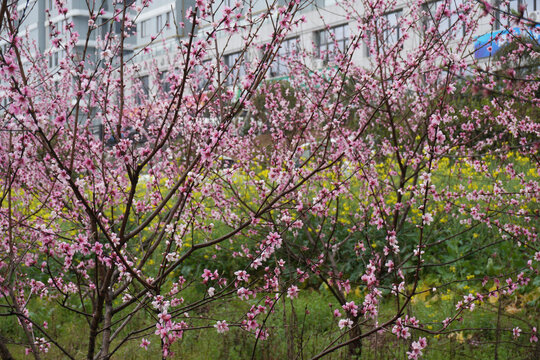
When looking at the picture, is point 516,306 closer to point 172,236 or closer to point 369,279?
point 369,279

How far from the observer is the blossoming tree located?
2.76m

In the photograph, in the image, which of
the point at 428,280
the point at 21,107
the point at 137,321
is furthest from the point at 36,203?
the point at 21,107

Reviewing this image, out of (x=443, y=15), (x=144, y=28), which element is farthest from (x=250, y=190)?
(x=144, y=28)

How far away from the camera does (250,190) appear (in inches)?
330

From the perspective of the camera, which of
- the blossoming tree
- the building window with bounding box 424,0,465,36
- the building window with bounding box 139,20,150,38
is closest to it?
the blossoming tree

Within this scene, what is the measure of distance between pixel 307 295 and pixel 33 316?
113 inches

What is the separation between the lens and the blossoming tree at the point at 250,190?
108 inches

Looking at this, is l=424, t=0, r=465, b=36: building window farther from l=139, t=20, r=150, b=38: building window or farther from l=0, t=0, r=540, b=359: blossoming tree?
l=139, t=20, r=150, b=38: building window

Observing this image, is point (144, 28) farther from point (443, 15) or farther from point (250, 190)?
point (443, 15)

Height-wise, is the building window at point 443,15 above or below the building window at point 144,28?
below

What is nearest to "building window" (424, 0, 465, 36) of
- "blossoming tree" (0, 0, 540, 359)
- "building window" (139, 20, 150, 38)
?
"blossoming tree" (0, 0, 540, 359)

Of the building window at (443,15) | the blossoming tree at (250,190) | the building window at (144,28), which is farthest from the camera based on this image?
the building window at (144,28)

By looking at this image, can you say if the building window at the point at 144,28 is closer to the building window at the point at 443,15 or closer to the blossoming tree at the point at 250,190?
the blossoming tree at the point at 250,190

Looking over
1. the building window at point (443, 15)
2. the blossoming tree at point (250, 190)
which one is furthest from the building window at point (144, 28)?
the building window at point (443, 15)
